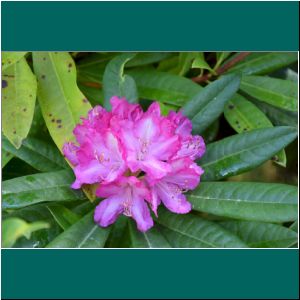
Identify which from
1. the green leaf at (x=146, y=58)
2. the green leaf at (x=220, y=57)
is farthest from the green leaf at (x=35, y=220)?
the green leaf at (x=220, y=57)

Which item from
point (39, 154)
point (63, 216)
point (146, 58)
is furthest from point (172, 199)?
point (146, 58)

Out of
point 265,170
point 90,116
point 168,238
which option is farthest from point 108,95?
point 265,170

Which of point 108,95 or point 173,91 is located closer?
point 108,95

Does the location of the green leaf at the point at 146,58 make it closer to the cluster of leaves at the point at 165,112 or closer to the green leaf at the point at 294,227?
the cluster of leaves at the point at 165,112

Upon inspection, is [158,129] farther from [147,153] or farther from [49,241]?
[49,241]

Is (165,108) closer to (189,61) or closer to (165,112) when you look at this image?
(165,112)

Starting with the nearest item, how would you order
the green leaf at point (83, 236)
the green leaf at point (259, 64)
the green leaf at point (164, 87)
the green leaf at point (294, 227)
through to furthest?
the green leaf at point (83, 236) < the green leaf at point (294, 227) < the green leaf at point (164, 87) < the green leaf at point (259, 64)

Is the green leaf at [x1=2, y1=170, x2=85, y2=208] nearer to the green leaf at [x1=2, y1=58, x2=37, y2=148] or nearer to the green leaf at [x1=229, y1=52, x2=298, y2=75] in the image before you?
the green leaf at [x1=2, y1=58, x2=37, y2=148]
